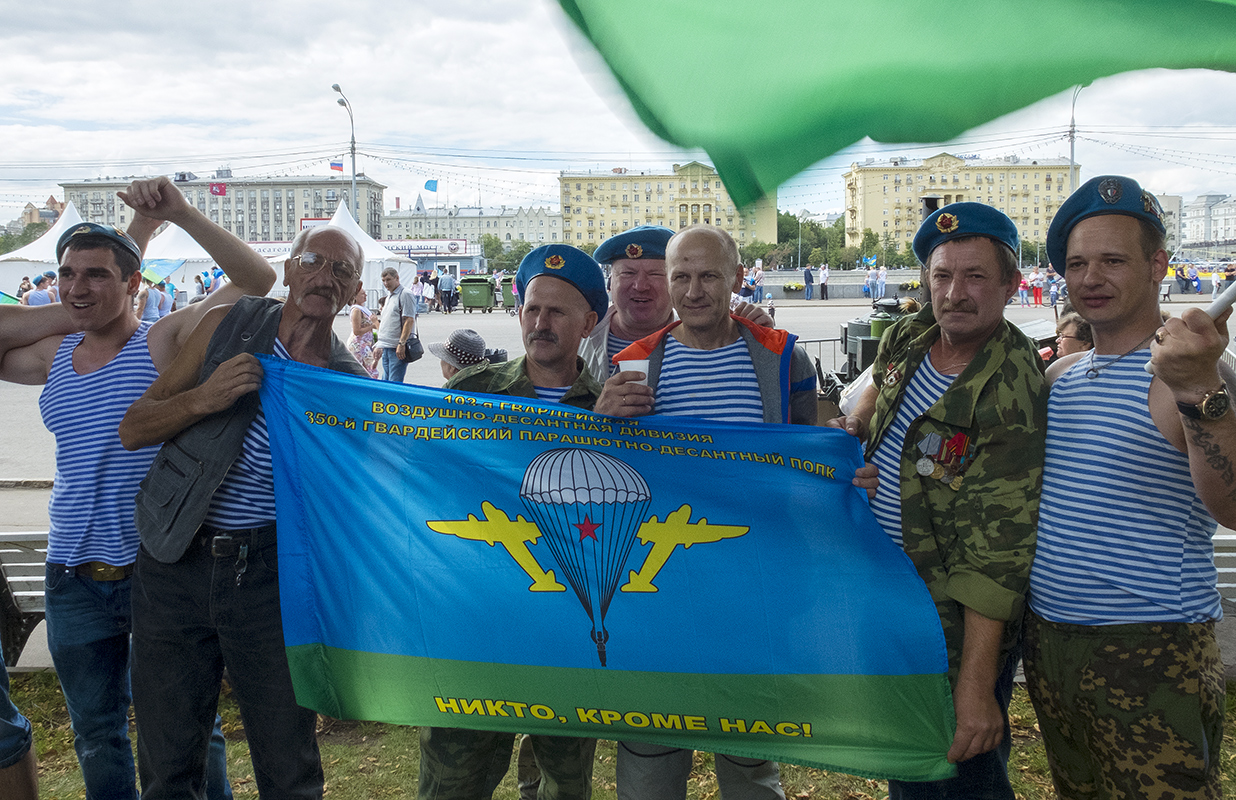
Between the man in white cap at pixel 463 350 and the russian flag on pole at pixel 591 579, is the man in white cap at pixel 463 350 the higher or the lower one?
the higher one

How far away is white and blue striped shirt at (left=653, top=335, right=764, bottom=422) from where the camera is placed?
281 centimetres

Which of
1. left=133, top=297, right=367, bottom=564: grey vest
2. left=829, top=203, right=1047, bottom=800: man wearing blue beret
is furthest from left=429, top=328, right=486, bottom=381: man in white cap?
left=829, top=203, right=1047, bottom=800: man wearing blue beret

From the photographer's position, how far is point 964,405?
2.30 m

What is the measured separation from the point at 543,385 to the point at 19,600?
341 centimetres

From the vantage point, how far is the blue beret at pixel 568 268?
2.85m

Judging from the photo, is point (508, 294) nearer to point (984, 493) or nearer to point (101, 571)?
point (101, 571)

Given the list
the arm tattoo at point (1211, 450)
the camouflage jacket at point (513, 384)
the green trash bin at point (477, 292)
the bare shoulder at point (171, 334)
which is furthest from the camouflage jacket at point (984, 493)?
the green trash bin at point (477, 292)

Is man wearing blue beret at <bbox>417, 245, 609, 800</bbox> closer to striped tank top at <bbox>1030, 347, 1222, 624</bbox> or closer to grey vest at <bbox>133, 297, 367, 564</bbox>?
grey vest at <bbox>133, 297, 367, 564</bbox>

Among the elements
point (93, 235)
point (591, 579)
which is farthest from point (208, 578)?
point (93, 235)

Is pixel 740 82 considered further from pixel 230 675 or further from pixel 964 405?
pixel 230 675

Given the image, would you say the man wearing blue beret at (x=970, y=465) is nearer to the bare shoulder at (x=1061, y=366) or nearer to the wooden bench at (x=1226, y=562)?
the bare shoulder at (x=1061, y=366)

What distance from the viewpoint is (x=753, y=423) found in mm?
2666

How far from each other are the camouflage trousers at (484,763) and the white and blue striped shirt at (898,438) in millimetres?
1181

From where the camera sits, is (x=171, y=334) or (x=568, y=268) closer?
(x=568, y=268)
